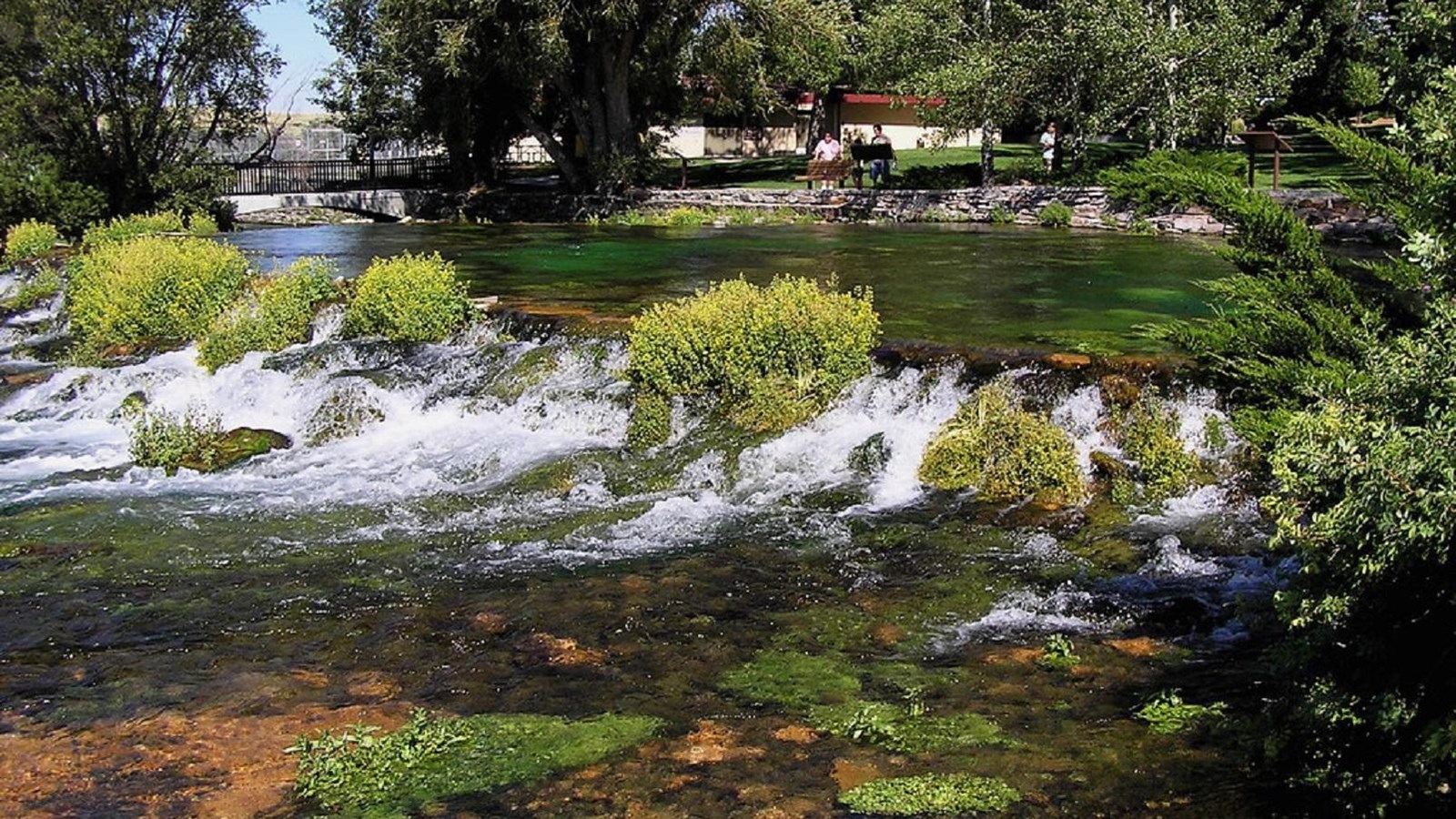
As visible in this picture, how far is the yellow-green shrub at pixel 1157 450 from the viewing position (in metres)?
10.3

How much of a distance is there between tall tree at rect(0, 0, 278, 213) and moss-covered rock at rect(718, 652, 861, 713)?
28.0 meters

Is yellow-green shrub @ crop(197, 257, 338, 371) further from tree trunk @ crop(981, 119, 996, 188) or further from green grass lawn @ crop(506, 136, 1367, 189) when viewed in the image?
tree trunk @ crop(981, 119, 996, 188)

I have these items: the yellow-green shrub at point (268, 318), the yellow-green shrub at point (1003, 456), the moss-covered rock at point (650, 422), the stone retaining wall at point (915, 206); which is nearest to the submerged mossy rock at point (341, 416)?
the yellow-green shrub at point (268, 318)

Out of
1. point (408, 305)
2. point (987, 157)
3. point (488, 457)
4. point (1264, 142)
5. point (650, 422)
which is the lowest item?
point (488, 457)

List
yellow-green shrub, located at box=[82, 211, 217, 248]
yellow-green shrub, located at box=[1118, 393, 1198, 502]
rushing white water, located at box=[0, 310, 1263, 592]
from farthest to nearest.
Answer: yellow-green shrub, located at box=[82, 211, 217, 248] → yellow-green shrub, located at box=[1118, 393, 1198, 502] → rushing white water, located at box=[0, 310, 1263, 592]

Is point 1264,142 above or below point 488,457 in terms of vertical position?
above

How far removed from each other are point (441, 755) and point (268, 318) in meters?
10.9

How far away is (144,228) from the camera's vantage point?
989 inches

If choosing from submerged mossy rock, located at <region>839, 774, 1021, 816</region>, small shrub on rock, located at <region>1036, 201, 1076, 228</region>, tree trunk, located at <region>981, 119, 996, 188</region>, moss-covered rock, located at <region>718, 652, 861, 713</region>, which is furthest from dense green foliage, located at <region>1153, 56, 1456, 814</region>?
tree trunk, located at <region>981, 119, 996, 188</region>

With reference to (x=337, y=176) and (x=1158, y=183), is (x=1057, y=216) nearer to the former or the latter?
(x=1158, y=183)

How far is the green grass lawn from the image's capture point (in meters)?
31.1

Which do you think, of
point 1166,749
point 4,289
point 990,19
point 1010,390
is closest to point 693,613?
point 1166,749

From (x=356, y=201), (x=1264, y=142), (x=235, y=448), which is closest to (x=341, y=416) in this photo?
(x=235, y=448)

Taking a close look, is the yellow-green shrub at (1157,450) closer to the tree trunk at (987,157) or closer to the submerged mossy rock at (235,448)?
the submerged mossy rock at (235,448)
